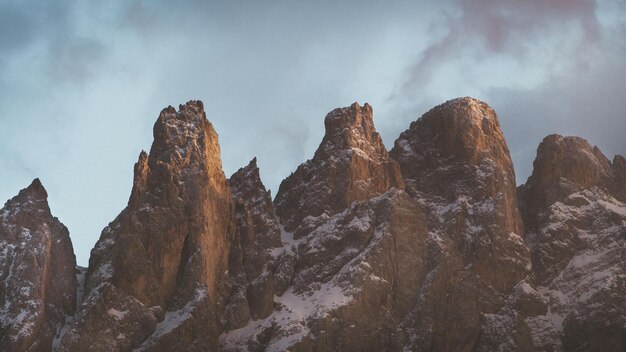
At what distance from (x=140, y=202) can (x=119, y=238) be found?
6.25m

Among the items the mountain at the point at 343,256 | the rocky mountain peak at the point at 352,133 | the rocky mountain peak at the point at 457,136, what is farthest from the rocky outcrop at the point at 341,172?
the rocky mountain peak at the point at 457,136

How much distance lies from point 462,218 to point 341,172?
1909 centimetres

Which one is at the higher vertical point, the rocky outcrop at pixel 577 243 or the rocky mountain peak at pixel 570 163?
the rocky mountain peak at pixel 570 163

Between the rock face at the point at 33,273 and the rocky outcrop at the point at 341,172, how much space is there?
34.0m

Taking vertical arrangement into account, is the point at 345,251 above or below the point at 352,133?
below

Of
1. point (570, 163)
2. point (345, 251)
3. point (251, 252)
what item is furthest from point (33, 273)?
point (570, 163)

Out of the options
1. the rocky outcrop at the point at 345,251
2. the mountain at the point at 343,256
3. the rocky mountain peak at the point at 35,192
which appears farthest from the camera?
the rocky mountain peak at the point at 35,192

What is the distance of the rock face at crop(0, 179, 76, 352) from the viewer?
4941 inches

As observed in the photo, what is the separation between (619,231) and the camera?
460 feet

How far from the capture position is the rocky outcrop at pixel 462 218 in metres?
132

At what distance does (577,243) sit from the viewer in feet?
470

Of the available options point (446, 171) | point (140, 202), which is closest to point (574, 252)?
point (446, 171)

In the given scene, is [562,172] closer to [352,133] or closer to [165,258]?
[352,133]

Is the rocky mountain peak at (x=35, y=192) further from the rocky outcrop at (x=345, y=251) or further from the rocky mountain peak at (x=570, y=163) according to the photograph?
the rocky mountain peak at (x=570, y=163)
